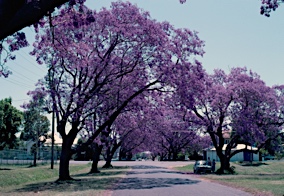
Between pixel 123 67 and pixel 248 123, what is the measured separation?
56.2 feet

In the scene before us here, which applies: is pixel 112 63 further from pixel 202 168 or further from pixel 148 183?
pixel 202 168

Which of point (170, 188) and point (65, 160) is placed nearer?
point (170, 188)

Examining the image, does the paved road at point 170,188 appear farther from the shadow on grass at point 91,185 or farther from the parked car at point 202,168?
the parked car at point 202,168

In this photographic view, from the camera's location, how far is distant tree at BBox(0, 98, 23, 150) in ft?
170

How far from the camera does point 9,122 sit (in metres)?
52.2

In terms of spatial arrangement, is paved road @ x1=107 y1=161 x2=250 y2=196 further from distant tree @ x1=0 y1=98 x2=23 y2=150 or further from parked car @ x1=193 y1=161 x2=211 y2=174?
distant tree @ x1=0 y1=98 x2=23 y2=150

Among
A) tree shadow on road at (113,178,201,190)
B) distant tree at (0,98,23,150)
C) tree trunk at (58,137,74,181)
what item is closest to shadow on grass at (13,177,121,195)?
tree shadow on road at (113,178,201,190)

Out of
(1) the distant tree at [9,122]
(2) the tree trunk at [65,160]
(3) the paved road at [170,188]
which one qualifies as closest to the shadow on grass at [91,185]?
(3) the paved road at [170,188]

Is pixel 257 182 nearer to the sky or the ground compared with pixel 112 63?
nearer to the ground

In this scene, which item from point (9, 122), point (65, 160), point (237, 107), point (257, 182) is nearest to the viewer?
point (257, 182)

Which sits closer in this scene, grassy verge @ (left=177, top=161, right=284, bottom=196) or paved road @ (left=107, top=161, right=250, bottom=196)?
paved road @ (left=107, top=161, right=250, bottom=196)

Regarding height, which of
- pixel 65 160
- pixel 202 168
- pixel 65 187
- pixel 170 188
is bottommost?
pixel 65 187

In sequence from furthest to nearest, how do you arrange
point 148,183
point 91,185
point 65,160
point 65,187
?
point 65,160, point 148,183, point 91,185, point 65,187

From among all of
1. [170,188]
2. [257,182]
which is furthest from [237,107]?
[170,188]
